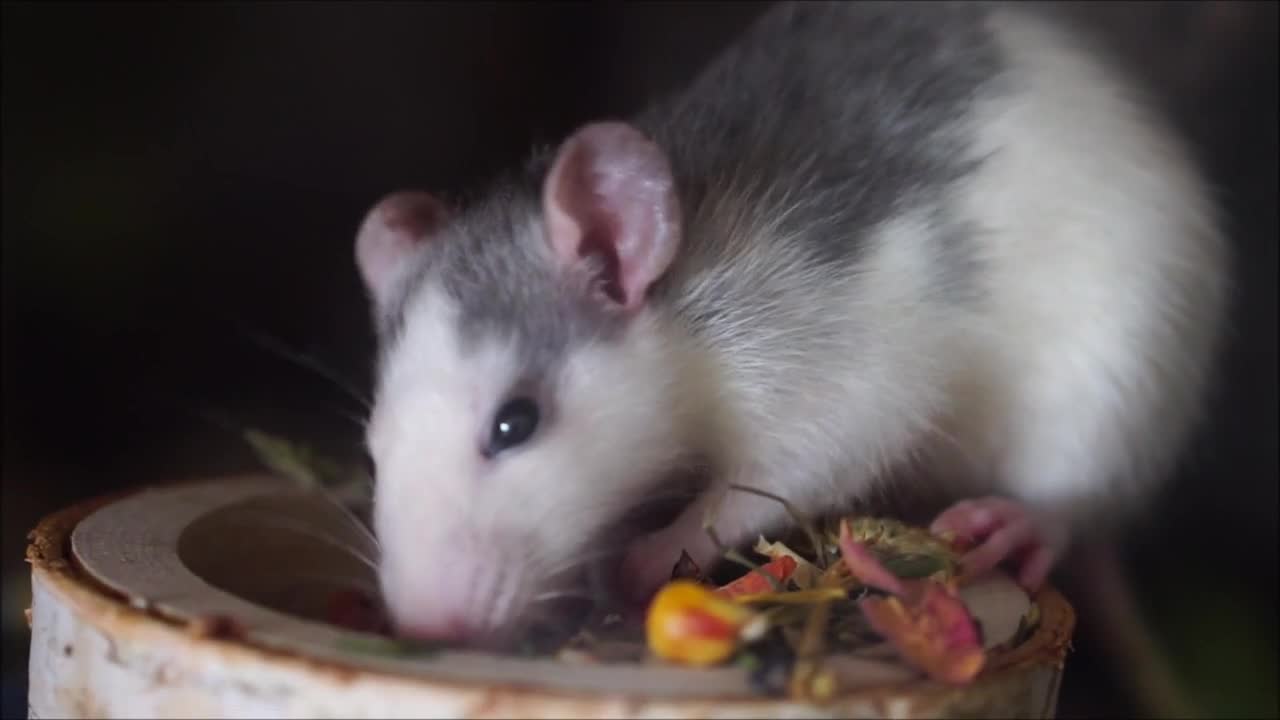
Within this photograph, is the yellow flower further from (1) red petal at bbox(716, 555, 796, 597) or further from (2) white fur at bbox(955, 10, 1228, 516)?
(2) white fur at bbox(955, 10, 1228, 516)

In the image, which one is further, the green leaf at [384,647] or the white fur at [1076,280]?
the white fur at [1076,280]

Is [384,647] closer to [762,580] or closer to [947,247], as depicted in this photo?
[762,580]

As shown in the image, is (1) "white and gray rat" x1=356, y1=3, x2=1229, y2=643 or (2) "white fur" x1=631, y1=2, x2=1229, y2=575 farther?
(2) "white fur" x1=631, y1=2, x2=1229, y2=575

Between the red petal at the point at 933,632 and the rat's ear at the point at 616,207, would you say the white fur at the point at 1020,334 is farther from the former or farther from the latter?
the red petal at the point at 933,632

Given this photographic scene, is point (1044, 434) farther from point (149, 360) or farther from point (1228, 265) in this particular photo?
point (149, 360)

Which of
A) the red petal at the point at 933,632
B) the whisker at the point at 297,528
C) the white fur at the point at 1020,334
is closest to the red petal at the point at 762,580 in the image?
the red petal at the point at 933,632

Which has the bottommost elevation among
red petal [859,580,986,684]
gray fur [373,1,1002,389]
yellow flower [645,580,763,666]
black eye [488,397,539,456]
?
red petal [859,580,986,684]

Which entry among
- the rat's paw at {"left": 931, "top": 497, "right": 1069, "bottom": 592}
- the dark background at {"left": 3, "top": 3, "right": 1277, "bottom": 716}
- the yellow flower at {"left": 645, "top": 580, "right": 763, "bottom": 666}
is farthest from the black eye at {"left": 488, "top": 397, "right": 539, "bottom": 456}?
the dark background at {"left": 3, "top": 3, "right": 1277, "bottom": 716}
